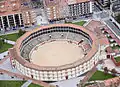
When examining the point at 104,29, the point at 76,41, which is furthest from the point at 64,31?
the point at 104,29

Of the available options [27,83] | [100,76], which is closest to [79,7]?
[100,76]

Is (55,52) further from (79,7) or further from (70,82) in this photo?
(79,7)

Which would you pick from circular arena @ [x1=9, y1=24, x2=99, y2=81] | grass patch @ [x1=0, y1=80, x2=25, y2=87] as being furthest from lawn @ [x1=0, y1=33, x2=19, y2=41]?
grass patch @ [x1=0, y1=80, x2=25, y2=87]

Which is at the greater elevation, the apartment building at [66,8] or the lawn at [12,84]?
the apartment building at [66,8]

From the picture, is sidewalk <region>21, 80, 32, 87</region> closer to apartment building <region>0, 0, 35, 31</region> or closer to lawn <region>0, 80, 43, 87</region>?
lawn <region>0, 80, 43, 87</region>

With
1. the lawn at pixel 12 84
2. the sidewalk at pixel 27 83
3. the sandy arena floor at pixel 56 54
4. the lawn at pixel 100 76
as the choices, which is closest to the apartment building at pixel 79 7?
the sandy arena floor at pixel 56 54

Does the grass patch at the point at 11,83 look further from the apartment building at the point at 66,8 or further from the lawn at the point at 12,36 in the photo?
the apartment building at the point at 66,8

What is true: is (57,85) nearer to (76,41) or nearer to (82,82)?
(82,82)
